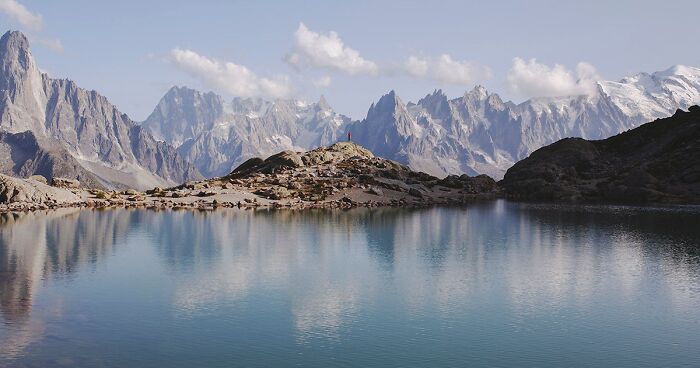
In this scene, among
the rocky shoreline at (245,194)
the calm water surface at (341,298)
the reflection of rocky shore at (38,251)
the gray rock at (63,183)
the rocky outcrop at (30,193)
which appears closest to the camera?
the calm water surface at (341,298)

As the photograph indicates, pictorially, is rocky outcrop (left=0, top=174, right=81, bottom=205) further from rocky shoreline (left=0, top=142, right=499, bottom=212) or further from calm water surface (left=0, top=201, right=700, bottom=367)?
calm water surface (left=0, top=201, right=700, bottom=367)

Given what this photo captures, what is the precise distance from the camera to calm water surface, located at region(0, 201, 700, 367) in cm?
4369

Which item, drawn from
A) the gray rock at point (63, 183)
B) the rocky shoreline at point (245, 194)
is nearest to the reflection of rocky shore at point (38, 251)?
the rocky shoreline at point (245, 194)

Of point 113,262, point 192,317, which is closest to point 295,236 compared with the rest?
point 113,262

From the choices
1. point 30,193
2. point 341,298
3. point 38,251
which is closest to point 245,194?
point 30,193

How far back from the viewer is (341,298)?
2333 inches

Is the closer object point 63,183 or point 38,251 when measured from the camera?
point 38,251

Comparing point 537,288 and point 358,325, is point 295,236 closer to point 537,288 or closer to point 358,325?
point 537,288

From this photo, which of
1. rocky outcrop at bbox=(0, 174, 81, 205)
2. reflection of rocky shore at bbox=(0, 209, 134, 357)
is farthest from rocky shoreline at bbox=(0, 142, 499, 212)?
reflection of rocky shore at bbox=(0, 209, 134, 357)

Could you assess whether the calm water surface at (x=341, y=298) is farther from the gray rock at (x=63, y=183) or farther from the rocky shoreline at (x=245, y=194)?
the gray rock at (x=63, y=183)

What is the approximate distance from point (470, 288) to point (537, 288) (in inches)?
261

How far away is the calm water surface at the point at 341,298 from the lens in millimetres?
43688

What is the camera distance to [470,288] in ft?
210

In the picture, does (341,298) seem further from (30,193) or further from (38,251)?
(30,193)
